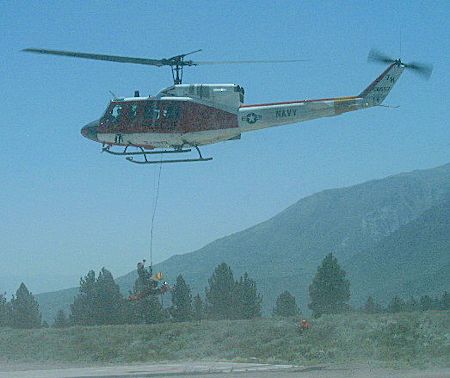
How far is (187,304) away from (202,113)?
41555mm

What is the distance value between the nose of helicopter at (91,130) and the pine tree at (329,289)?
43200mm

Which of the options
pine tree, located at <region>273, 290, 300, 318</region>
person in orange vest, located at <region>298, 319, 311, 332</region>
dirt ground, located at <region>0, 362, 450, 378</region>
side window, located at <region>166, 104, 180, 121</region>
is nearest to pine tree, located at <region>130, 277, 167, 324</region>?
pine tree, located at <region>273, 290, 300, 318</region>

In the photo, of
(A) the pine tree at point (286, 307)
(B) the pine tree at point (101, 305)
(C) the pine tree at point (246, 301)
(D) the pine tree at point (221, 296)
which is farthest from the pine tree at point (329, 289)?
(B) the pine tree at point (101, 305)

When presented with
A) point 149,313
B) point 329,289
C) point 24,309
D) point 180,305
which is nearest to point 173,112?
point 149,313

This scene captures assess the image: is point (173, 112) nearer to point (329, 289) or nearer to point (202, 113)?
point (202, 113)

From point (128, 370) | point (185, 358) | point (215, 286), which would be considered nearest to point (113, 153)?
point (128, 370)

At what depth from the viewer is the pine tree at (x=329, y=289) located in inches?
2653

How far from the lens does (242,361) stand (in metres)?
26.7

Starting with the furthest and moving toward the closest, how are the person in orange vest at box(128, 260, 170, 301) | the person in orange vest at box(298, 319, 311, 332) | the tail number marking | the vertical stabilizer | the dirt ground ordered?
the person in orange vest at box(298, 319, 311, 332) < the vertical stabilizer < the tail number marking < the person in orange vest at box(128, 260, 170, 301) < the dirt ground

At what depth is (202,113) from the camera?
2617 centimetres

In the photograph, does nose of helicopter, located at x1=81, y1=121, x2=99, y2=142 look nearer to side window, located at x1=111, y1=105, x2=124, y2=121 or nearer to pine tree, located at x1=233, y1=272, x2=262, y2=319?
side window, located at x1=111, y1=105, x2=124, y2=121

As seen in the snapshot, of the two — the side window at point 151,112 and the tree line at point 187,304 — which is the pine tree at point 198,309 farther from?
the side window at point 151,112

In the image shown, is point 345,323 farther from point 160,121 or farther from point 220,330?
point 160,121

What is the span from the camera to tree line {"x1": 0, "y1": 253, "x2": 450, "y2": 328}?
6425cm
